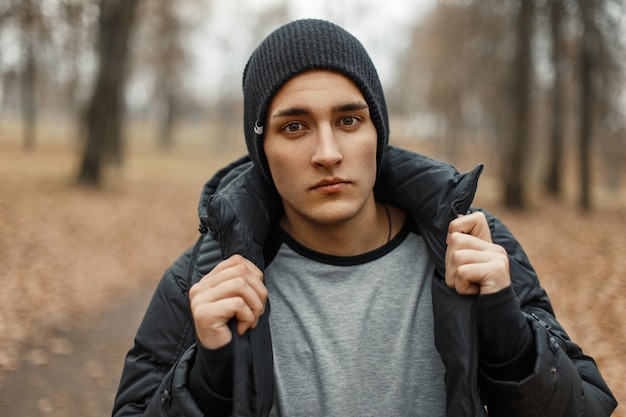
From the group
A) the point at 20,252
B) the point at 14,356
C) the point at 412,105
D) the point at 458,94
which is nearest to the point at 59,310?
the point at 14,356

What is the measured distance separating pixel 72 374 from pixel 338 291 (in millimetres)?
4491

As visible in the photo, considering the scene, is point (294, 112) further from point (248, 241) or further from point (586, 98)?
point (586, 98)

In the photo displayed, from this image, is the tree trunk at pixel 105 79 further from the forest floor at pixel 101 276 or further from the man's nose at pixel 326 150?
the man's nose at pixel 326 150

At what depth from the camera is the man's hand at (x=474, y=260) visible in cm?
175

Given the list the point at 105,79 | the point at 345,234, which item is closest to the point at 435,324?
the point at 345,234

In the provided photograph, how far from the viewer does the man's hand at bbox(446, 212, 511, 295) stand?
1.75 m

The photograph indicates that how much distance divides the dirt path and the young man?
3.33 meters

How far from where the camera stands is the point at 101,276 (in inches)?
356

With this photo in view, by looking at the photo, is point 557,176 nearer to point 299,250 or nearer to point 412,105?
point 299,250

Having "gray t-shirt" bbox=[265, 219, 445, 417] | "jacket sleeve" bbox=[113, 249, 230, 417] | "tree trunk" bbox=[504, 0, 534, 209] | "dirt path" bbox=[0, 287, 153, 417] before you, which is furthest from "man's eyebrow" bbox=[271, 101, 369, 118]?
"tree trunk" bbox=[504, 0, 534, 209]

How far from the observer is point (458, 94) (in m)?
29.1

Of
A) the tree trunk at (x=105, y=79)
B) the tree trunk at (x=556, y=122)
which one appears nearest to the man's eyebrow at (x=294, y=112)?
the tree trunk at (x=105, y=79)

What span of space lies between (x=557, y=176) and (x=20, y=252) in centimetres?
1876

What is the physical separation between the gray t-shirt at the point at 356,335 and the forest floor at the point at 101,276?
355 cm
